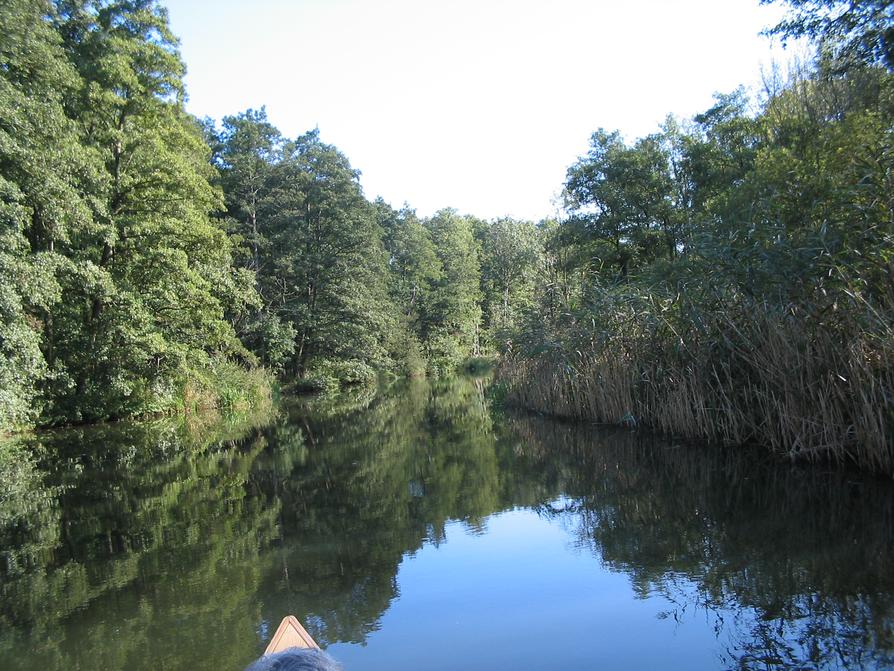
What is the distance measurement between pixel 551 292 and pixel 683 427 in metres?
5.49

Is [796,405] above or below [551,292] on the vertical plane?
below

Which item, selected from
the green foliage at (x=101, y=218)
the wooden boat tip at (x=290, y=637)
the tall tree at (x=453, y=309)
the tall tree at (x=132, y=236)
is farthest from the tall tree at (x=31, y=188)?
the tall tree at (x=453, y=309)

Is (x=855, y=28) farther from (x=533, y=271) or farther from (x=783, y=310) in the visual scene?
(x=533, y=271)

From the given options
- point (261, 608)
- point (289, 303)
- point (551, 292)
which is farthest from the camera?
point (289, 303)

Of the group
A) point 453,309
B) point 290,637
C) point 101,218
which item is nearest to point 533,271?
point 101,218

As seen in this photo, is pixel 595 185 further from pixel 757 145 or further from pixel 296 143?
pixel 296 143

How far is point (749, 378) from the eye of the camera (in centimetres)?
888

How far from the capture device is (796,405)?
306 inches

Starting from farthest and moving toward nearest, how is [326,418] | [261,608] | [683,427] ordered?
[326,418] → [683,427] → [261,608]

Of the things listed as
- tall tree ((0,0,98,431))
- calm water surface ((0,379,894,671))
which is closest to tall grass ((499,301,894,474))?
calm water surface ((0,379,894,671))

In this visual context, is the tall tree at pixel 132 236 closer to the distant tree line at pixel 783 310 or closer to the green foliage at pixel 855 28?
the distant tree line at pixel 783 310

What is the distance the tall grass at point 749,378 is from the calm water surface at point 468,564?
49cm

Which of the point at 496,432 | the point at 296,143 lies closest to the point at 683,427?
the point at 496,432

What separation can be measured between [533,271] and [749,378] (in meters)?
12.8
